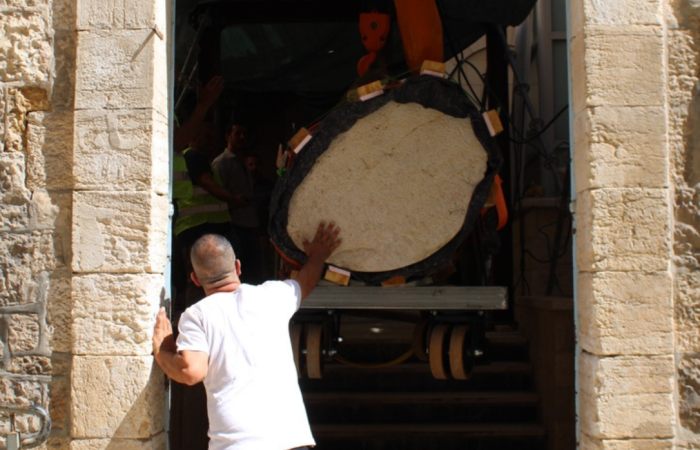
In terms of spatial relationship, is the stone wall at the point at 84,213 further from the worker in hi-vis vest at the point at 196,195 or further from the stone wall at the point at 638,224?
the stone wall at the point at 638,224

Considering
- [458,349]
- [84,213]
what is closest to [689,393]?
[458,349]

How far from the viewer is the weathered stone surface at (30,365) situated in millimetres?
2865

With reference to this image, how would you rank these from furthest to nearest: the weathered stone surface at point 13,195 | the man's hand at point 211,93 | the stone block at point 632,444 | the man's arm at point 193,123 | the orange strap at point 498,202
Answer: the man's hand at point 211,93
the man's arm at point 193,123
the orange strap at point 498,202
the weathered stone surface at point 13,195
the stone block at point 632,444

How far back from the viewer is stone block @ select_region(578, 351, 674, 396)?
273cm

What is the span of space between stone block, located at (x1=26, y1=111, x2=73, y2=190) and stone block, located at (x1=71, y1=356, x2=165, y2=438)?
688mm

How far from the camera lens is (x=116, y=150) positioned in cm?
286

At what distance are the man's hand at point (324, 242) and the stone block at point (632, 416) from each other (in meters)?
1.26

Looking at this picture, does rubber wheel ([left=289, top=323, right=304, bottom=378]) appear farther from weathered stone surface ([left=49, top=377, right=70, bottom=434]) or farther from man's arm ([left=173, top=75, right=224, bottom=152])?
man's arm ([left=173, top=75, right=224, bottom=152])

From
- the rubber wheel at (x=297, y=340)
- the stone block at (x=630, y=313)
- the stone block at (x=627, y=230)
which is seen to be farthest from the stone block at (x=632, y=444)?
the rubber wheel at (x=297, y=340)

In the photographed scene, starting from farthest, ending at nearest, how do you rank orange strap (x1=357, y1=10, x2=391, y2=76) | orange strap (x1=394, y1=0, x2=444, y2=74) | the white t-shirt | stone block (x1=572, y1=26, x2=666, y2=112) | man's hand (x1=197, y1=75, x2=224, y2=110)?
man's hand (x1=197, y1=75, x2=224, y2=110) → orange strap (x1=357, y1=10, x2=391, y2=76) → orange strap (x1=394, y1=0, x2=444, y2=74) → stone block (x1=572, y1=26, x2=666, y2=112) → the white t-shirt

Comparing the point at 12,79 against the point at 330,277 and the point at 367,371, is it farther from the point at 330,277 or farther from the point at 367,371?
the point at 367,371

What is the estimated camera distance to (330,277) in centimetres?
349

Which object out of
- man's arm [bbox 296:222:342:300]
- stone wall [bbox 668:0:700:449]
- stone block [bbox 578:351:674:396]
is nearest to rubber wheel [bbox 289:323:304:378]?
man's arm [bbox 296:222:342:300]

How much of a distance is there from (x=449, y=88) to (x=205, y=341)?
1624 mm
